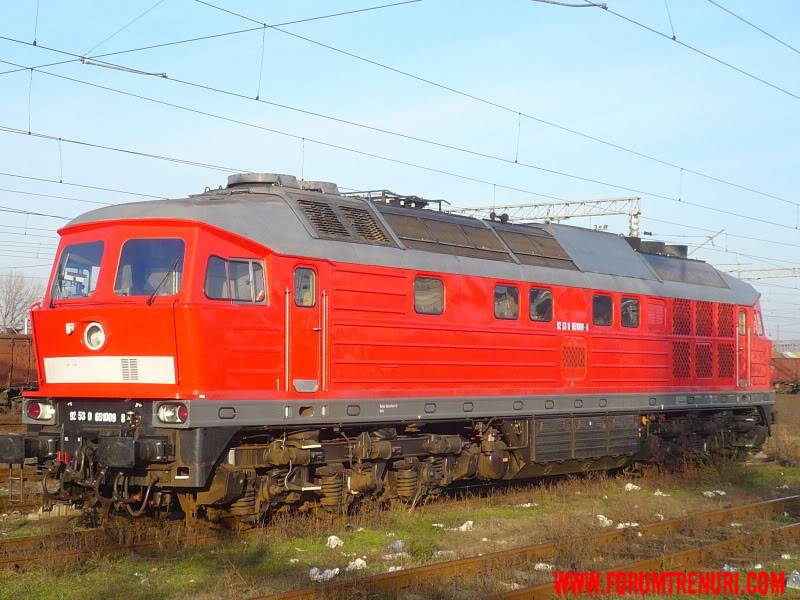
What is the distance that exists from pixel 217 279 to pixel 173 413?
1.68m

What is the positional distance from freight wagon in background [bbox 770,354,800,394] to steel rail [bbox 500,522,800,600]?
46.5 m

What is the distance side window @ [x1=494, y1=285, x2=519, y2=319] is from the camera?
1538cm

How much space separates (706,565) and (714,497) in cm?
622

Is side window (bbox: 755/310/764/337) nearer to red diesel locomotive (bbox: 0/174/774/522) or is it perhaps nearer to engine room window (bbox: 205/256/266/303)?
red diesel locomotive (bbox: 0/174/774/522)

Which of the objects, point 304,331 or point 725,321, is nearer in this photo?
point 304,331

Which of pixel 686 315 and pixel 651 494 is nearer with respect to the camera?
pixel 651 494

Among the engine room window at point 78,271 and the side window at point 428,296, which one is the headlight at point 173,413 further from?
the side window at point 428,296

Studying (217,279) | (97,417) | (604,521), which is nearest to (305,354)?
(217,279)

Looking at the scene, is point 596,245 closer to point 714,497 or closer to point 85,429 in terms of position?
point 714,497

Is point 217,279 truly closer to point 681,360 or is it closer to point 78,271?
point 78,271

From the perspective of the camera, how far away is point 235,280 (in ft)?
38.8

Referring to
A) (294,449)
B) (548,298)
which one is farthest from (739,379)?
(294,449)

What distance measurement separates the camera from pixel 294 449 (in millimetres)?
12297

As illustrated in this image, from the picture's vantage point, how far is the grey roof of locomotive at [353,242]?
11969 mm
